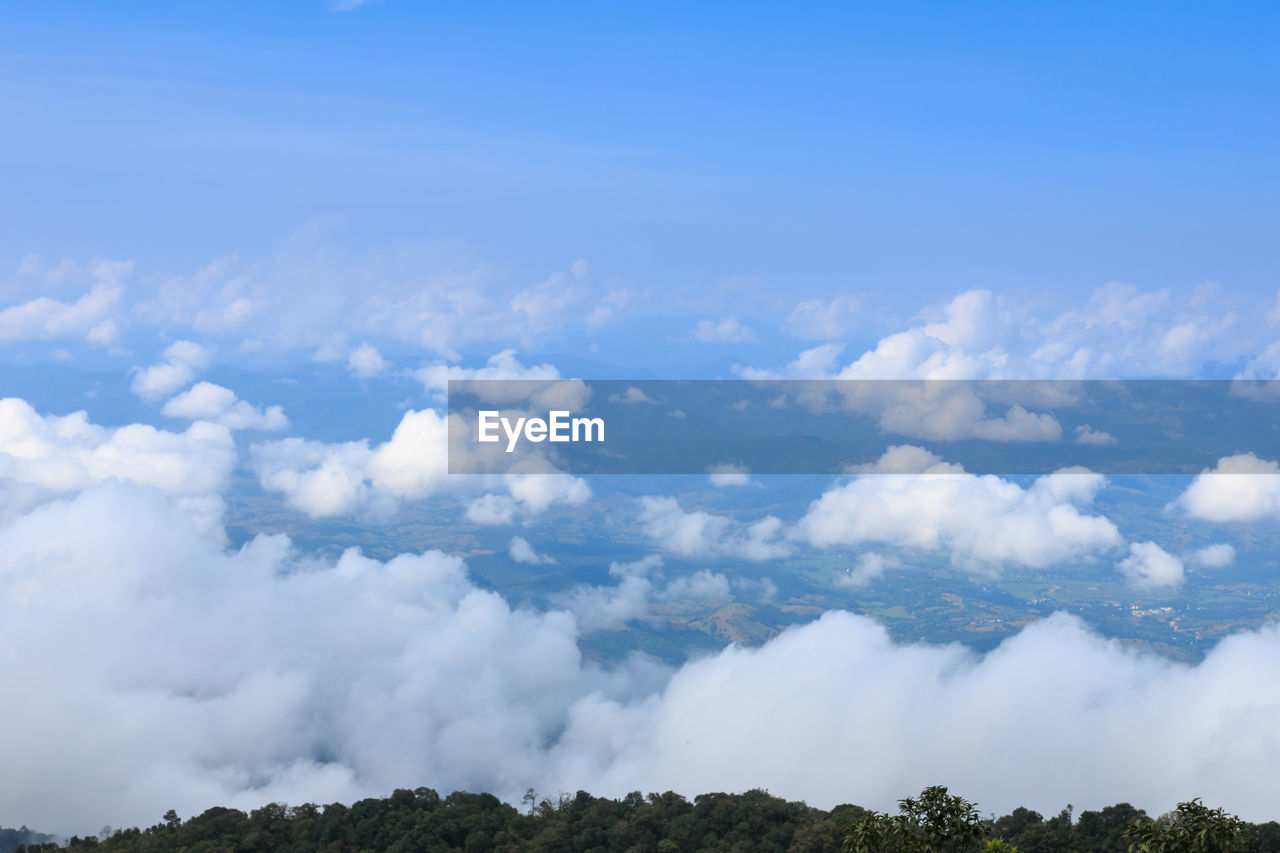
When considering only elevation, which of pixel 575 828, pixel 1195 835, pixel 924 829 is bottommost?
pixel 575 828

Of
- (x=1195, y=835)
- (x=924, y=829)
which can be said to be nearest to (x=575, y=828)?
(x=924, y=829)

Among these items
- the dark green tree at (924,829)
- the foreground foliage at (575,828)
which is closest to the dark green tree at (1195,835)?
the dark green tree at (924,829)

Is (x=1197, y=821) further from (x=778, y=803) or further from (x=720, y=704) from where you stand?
(x=720, y=704)

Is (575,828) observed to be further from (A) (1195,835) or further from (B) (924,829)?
(A) (1195,835)

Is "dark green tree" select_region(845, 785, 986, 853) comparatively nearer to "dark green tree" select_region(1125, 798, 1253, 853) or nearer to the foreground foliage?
"dark green tree" select_region(1125, 798, 1253, 853)

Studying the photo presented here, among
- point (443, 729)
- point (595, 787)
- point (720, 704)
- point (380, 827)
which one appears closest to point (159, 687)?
point (443, 729)

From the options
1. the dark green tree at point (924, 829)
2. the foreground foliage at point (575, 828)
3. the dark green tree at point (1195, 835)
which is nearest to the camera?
the dark green tree at point (1195, 835)

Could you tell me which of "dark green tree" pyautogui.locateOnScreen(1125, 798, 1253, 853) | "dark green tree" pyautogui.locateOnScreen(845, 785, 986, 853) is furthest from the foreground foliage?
"dark green tree" pyautogui.locateOnScreen(1125, 798, 1253, 853)

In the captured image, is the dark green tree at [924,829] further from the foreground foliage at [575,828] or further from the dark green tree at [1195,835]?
the foreground foliage at [575,828]
